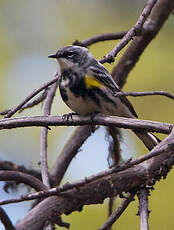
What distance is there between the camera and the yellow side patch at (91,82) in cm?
308

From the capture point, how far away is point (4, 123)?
245cm

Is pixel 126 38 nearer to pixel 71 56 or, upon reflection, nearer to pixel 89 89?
pixel 89 89

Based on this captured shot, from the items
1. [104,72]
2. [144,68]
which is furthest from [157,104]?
[104,72]

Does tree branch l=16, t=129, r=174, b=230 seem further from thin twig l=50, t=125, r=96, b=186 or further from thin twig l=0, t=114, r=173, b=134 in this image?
thin twig l=50, t=125, r=96, b=186

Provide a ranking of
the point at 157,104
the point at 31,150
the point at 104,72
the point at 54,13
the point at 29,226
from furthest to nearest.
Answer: the point at 54,13
the point at 31,150
the point at 157,104
the point at 104,72
the point at 29,226

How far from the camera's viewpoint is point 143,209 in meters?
2.32

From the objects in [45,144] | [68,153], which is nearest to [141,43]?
[68,153]

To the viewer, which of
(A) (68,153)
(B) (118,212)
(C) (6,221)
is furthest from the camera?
(A) (68,153)

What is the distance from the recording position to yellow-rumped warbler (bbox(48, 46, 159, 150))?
304cm

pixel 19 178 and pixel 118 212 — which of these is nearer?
pixel 118 212

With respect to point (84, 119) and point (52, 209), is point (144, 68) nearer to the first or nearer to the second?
point (84, 119)

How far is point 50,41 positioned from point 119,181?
2737 millimetres

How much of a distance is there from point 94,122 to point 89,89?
1.86 feet

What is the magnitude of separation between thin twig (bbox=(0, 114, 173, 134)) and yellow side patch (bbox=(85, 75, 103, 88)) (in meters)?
0.52
